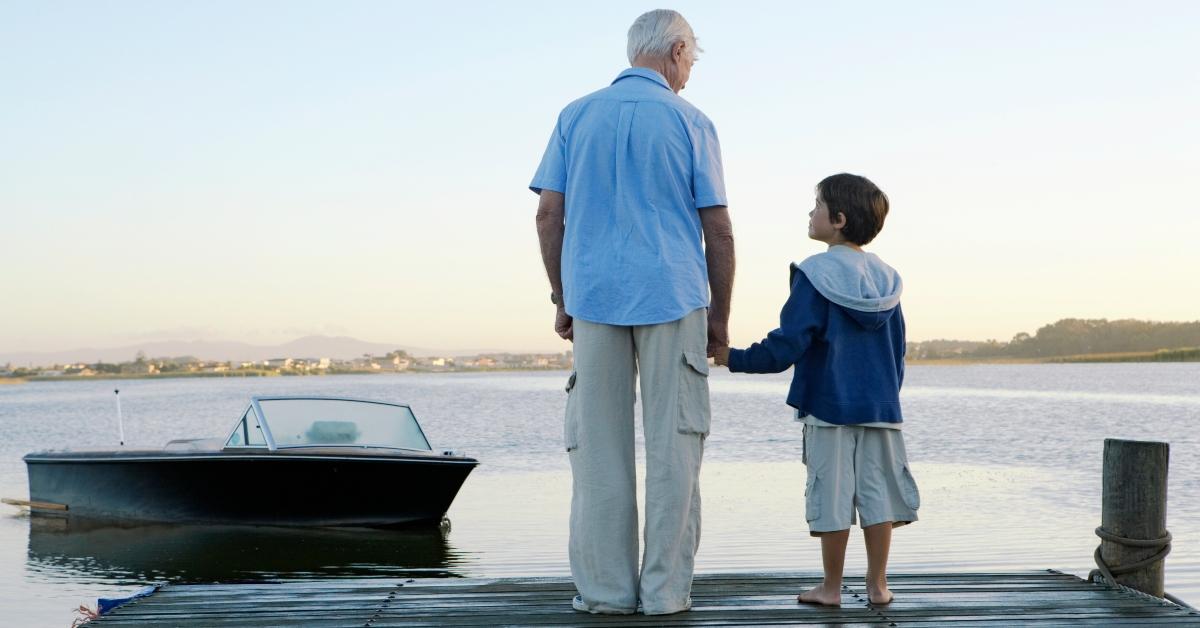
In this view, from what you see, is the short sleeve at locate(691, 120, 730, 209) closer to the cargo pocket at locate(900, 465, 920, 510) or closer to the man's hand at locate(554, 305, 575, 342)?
the man's hand at locate(554, 305, 575, 342)

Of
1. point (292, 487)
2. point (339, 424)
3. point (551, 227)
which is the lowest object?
point (292, 487)

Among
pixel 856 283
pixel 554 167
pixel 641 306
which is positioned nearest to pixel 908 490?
pixel 856 283

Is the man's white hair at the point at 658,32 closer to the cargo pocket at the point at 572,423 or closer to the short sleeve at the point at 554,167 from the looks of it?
the short sleeve at the point at 554,167

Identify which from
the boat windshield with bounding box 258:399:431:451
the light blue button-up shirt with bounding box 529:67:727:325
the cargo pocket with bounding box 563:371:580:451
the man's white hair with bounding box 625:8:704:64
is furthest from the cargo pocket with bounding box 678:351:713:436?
the boat windshield with bounding box 258:399:431:451

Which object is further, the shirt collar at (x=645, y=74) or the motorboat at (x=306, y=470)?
the motorboat at (x=306, y=470)

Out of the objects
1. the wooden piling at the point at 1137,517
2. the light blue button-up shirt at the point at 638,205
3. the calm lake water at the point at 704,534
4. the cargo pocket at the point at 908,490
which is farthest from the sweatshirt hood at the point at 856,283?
the calm lake water at the point at 704,534

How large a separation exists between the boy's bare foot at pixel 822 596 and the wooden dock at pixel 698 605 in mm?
40

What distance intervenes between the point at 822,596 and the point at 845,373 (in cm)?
85

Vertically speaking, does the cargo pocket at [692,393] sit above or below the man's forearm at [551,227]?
below

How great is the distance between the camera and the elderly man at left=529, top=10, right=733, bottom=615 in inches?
162

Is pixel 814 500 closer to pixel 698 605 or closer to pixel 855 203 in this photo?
pixel 698 605

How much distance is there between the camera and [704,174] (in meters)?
4.18

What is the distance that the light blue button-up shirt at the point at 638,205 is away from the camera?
13.4ft

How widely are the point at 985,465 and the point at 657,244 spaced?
19894 mm
